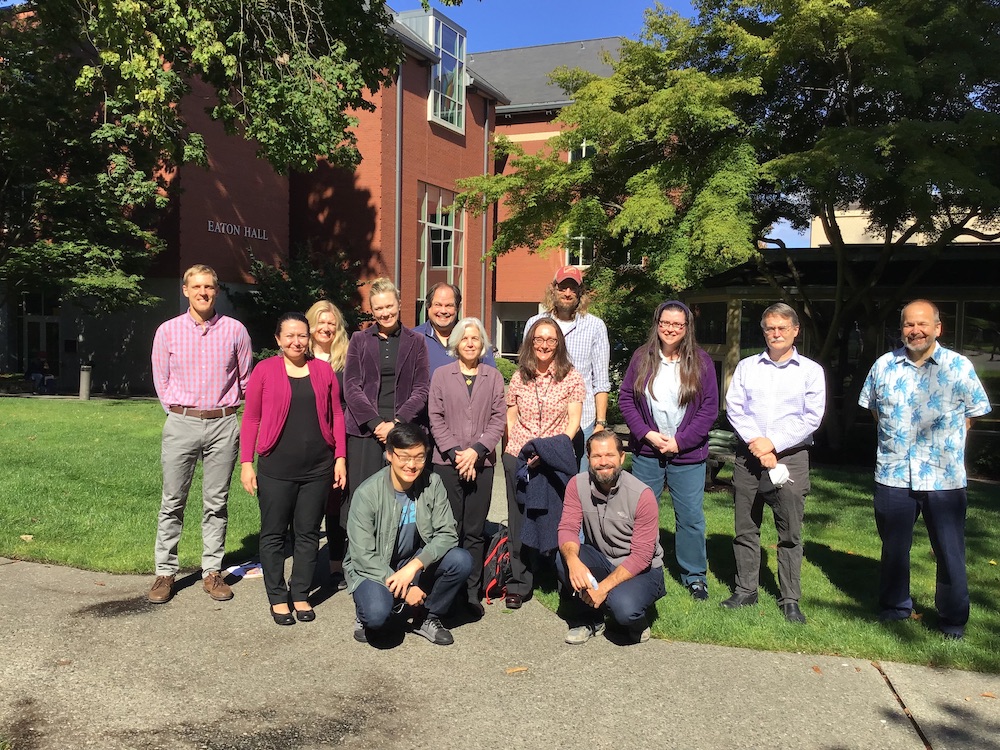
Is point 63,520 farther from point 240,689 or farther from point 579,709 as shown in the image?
point 579,709

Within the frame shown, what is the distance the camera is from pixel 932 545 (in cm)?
445

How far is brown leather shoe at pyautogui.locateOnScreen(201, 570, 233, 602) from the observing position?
4695 millimetres

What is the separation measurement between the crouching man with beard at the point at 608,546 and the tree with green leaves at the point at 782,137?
7.35 metres

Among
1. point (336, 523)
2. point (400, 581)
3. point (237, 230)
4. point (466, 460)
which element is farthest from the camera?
point (237, 230)

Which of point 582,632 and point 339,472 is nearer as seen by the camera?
point 582,632

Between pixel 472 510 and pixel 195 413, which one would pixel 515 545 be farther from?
pixel 195 413

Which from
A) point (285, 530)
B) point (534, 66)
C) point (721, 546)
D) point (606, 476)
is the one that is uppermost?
point (534, 66)

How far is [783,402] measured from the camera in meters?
4.62

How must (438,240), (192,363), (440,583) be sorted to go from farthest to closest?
(438,240) < (192,363) < (440,583)

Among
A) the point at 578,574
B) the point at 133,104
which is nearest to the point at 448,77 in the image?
the point at 133,104

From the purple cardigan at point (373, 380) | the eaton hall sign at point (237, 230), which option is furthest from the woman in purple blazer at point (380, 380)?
the eaton hall sign at point (237, 230)

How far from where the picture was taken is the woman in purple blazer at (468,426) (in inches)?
180

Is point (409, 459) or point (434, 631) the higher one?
point (409, 459)

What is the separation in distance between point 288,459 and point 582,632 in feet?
6.24
